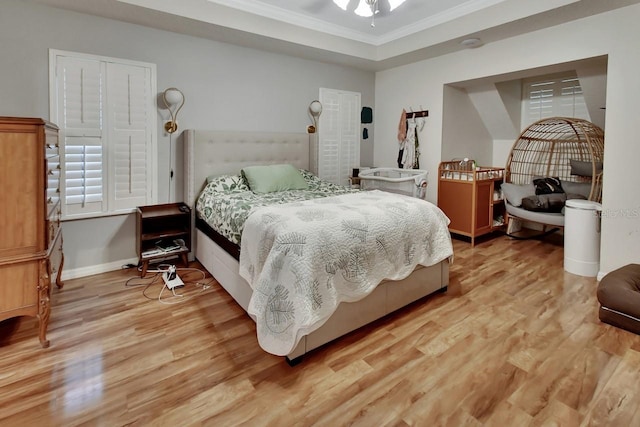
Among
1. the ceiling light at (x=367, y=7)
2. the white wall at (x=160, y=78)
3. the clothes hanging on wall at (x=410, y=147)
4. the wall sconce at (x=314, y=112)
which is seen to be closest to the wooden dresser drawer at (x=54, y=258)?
the white wall at (x=160, y=78)

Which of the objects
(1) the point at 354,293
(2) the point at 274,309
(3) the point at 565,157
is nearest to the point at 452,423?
(1) the point at 354,293

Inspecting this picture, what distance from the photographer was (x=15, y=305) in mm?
2047

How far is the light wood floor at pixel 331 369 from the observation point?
165 centimetres

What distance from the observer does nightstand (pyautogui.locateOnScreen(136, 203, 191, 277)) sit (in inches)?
131

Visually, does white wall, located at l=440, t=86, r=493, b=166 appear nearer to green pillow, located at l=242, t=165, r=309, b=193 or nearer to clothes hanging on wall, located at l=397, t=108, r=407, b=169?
clothes hanging on wall, located at l=397, t=108, r=407, b=169

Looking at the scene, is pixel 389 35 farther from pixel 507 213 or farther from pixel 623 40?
pixel 507 213

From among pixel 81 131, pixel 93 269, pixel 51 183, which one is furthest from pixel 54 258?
pixel 81 131

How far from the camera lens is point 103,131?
10.8 ft

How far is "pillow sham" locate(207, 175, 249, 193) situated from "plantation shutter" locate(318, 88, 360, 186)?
1.42m

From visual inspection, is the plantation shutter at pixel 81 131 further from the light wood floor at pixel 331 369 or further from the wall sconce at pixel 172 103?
the light wood floor at pixel 331 369

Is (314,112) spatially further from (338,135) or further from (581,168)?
(581,168)

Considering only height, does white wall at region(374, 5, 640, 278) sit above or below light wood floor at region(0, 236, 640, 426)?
above

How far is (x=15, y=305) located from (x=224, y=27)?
2868 millimetres

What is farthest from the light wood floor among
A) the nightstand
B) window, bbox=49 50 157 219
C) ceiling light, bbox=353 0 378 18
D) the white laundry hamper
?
ceiling light, bbox=353 0 378 18
